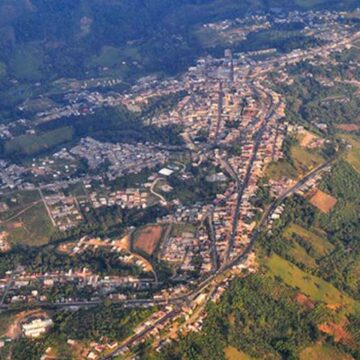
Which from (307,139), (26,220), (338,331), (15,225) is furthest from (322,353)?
(307,139)

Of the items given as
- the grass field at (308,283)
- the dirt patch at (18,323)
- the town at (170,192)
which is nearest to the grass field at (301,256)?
the grass field at (308,283)

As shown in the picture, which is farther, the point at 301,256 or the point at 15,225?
the point at 15,225

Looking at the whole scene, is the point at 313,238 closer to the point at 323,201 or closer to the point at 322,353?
the point at 323,201

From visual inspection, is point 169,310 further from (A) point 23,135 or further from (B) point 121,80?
(B) point 121,80

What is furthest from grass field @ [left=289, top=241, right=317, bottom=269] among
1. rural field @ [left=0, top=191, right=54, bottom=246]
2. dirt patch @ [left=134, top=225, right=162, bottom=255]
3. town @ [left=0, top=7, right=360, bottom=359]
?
rural field @ [left=0, top=191, right=54, bottom=246]

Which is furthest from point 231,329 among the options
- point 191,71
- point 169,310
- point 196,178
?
point 191,71

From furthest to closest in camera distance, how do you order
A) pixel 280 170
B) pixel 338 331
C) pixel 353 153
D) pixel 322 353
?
pixel 353 153 < pixel 280 170 < pixel 338 331 < pixel 322 353

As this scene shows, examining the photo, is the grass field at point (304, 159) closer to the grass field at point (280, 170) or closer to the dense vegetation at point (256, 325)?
the grass field at point (280, 170)

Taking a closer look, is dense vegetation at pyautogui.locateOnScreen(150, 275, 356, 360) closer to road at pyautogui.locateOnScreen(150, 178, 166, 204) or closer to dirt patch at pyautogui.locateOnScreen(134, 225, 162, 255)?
dirt patch at pyautogui.locateOnScreen(134, 225, 162, 255)
